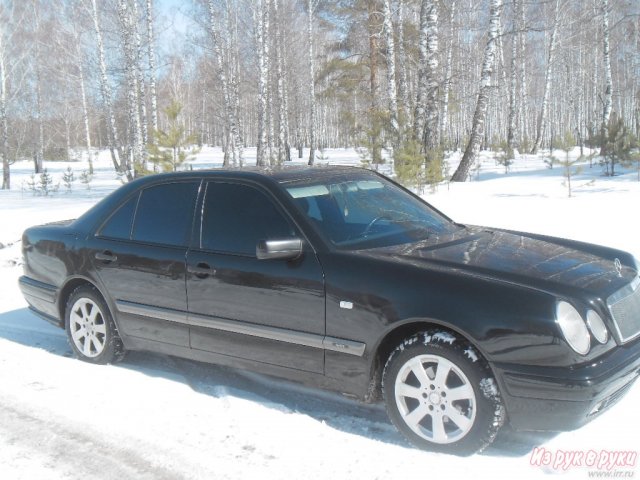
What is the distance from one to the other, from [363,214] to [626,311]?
1.72 metres

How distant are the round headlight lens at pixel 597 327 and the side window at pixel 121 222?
11.1ft

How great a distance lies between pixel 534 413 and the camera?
314 centimetres

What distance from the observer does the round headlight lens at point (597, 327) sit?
3.20 meters

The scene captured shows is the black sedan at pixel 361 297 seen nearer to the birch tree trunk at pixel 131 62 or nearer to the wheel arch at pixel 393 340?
the wheel arch at pixel 393 340

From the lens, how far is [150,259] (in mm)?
4609

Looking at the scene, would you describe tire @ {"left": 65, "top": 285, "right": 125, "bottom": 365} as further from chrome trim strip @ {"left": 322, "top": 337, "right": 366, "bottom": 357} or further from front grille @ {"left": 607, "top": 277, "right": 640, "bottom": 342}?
front grille @ {"left": 607, "top": 277, "right": 640, "bottom": 342}

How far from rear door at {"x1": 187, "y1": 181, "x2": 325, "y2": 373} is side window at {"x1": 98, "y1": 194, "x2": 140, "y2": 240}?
0.82 metres

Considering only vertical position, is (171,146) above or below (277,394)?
above

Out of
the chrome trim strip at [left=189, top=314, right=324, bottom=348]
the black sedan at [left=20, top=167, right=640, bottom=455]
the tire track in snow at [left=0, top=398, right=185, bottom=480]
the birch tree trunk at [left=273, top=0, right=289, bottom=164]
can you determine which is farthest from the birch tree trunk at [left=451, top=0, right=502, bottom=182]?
the birch tree trunk at [left=273, top=0, right=289, bottom=164]

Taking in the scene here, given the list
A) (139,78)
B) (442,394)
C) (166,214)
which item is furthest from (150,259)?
(139,78)

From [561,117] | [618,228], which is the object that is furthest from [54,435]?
[561,117]

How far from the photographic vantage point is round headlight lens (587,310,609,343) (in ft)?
10.5

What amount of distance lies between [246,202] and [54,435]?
6.33ft

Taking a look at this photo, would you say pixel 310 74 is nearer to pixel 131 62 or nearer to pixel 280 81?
pixel 280 81
